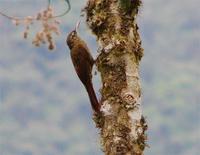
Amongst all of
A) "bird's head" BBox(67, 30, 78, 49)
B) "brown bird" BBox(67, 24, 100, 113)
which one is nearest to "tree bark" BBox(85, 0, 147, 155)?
"brown bird" BBox(67, 24, 100, 113)

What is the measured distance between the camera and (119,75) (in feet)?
15.4

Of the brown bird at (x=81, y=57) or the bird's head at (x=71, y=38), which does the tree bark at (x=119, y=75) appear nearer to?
the brown bird at (x=81, y=57)

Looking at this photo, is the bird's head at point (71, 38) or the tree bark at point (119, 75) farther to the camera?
the bird's head at point (71, 38)

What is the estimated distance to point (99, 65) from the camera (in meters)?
4.78

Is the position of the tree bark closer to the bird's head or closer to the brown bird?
the brown bird

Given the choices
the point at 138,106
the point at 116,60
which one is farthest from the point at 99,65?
the point at 138,106

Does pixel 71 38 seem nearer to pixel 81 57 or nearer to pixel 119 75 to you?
pixel 81 57

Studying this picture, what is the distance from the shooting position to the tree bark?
451cm

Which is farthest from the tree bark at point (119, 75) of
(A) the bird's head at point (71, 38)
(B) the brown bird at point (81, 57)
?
(A) the bird's head at point (71, 38)

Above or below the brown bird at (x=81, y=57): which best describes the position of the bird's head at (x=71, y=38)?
above

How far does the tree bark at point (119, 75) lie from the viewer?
178 inches

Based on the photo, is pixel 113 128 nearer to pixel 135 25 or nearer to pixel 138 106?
pixel 138 106

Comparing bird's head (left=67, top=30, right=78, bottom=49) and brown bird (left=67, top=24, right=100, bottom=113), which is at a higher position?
bird's head (left=67, top=30, right=78, bottom=49)

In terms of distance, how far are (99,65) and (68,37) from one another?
0.31 meters
